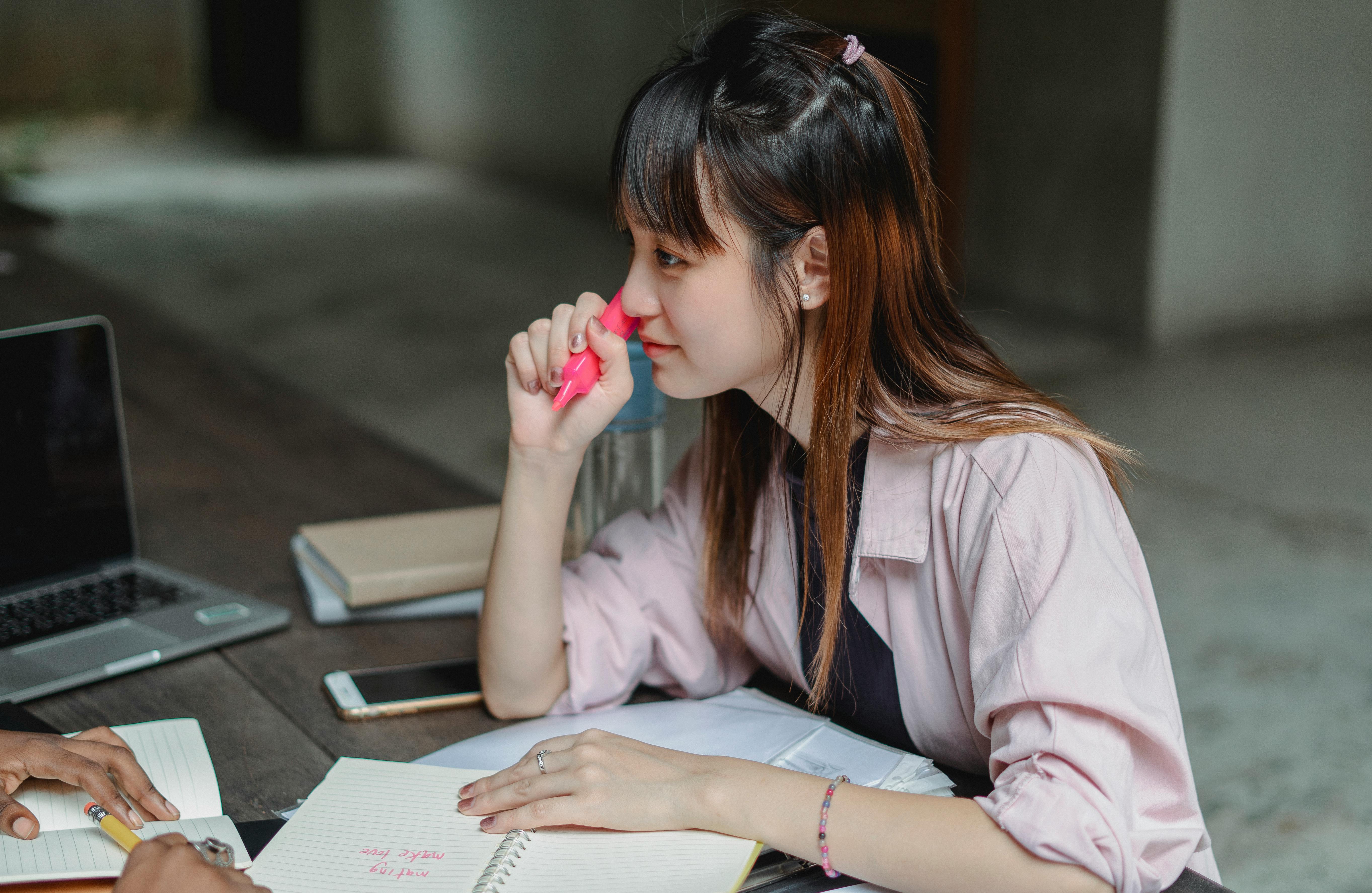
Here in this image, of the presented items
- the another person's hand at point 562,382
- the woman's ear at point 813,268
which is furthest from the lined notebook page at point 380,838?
the woman's ear at point 813,268

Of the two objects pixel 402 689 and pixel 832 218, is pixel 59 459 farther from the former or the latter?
pixel 832 218

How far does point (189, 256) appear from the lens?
651 cm

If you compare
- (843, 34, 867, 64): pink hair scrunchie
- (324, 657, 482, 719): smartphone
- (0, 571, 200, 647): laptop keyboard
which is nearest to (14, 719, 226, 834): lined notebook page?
(324, 657, 482, 719): smartphone

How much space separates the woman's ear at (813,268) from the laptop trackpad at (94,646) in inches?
25.9

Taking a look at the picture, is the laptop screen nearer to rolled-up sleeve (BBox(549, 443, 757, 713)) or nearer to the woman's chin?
rolled-up sleeve (BBox(549, 443, 757, 713))

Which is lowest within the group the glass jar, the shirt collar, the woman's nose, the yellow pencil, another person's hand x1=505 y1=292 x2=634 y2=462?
the yellow pencil

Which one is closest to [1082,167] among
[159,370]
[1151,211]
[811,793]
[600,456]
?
[1151,211]

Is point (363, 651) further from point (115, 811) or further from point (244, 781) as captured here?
point (115, 811)

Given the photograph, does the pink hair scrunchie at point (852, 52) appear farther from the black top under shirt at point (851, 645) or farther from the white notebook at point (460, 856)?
the white notebook at point (460, 856)

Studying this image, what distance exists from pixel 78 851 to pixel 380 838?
0.59ft

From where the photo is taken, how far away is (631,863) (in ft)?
2.52

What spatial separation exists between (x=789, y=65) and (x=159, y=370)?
→ 1.57 meters

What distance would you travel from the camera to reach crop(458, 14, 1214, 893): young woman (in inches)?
29.8

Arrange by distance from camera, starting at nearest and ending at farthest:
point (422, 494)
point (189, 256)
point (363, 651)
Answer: point (363, 651)
point (422, 494)
point (189, 256)
